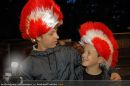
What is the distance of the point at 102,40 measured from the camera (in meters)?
1.84

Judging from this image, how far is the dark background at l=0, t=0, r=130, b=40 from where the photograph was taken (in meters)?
7.08

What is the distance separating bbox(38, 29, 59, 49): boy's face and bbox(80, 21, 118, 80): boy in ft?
0.66

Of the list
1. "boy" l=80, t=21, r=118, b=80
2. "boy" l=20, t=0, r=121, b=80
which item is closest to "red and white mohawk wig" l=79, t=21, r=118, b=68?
"boy" l=80, t=21, r=118, b=80

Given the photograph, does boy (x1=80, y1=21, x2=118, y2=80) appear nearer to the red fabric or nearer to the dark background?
the red fabric

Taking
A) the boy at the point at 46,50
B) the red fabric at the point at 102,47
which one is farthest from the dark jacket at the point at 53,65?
the red fabric at the point at 102,47

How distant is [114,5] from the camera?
293 inches

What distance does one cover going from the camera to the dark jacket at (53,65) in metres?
1.50

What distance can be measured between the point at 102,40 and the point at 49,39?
31 centimetres

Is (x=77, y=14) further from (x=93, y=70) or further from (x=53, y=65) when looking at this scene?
(x=53, y=65)

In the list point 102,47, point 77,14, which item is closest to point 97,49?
point 102,47

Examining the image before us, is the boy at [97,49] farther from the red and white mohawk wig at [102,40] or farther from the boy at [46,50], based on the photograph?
the boy at [46,50]

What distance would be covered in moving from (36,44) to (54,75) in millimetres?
325

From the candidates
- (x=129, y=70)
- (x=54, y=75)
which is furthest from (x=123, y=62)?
(x=54, y=75)

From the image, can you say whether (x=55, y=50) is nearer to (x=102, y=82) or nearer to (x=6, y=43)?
(x=102, y=82)
